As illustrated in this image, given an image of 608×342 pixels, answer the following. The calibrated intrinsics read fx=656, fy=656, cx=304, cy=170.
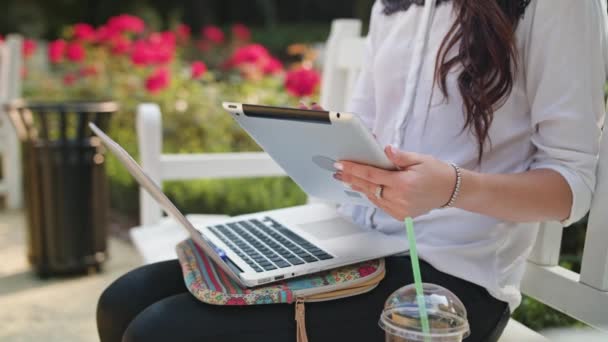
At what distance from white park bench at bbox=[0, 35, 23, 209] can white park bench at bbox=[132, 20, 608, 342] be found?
2.72m

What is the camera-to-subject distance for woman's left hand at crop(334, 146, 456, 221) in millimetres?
989

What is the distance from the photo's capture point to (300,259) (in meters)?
1.14

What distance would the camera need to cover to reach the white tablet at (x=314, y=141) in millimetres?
926

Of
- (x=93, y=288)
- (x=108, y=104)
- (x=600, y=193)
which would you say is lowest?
(x=93, y=288)

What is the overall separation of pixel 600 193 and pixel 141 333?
33.2 inches

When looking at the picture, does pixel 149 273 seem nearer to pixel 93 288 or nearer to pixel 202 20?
pixel 93 288

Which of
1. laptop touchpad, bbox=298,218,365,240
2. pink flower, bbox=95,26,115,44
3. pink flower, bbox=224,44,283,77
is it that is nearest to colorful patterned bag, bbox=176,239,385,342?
laptop touchpad, bbox=298,218,365,240

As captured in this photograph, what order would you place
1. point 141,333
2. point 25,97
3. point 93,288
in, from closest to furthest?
1. point 141,333
2. point 93,288
3. point 25,97

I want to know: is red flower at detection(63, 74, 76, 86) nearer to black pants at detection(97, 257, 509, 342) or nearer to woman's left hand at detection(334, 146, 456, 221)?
black pants at detection(97, 257, 509, 342)

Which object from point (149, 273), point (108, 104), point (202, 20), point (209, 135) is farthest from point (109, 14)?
point (149, 273)

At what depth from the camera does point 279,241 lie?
1248mm

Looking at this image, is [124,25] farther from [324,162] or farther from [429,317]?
[429,317]

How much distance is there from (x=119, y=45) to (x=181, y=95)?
2.77ft

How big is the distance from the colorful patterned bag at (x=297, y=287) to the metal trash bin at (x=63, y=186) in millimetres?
2099
